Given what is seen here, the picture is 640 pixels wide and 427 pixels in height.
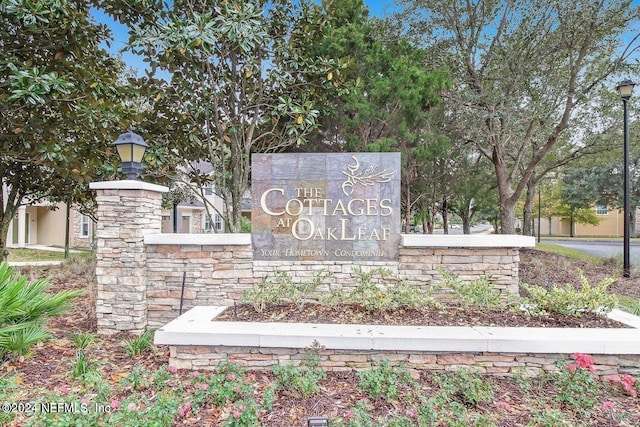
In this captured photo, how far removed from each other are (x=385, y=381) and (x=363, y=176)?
110 inches

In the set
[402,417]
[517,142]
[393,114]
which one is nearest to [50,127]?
[393,114]

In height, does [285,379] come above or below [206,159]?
below

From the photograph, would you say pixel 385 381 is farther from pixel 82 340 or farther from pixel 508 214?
pixel 508 214

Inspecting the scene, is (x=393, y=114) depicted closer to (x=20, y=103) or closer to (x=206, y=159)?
(x=206, y=159)

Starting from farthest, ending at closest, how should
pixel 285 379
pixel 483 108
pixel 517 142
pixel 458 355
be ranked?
pixel 517 142
pixel 483 108
pixel 458 355
pixel 285 379

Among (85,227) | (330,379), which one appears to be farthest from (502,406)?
(85,227)

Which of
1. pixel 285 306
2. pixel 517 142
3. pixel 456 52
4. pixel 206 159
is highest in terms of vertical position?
pixel 456 52

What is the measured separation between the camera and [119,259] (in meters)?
4.44

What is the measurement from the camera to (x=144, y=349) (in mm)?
3838

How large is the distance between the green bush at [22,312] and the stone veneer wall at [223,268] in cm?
117

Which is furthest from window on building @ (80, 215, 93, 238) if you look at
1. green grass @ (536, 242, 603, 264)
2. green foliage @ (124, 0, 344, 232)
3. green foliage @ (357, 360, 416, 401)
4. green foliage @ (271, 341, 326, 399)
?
green grass @ (536, 242, 603, 264)

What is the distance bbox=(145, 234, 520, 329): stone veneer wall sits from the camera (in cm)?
475

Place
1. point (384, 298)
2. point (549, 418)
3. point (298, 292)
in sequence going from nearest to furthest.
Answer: point (549, 418)
point (384, 298)
point (298, 292)

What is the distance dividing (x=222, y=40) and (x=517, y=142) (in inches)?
309
